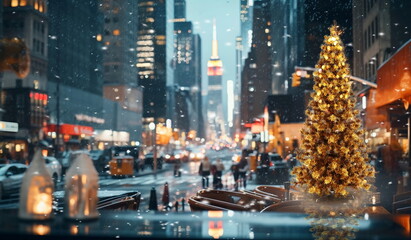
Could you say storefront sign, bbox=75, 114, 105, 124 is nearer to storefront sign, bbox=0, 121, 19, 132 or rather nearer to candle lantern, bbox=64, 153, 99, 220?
storefront sign, bbox=0, 121, 19, 132

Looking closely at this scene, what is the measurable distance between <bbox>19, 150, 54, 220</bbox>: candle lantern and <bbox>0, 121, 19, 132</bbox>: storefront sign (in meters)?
39.5

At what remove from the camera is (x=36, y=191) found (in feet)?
11.8

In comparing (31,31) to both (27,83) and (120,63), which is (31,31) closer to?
(27,83)

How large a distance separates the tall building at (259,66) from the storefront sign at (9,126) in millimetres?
78490

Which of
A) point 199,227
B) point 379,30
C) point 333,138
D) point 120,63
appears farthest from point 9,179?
point 120,63

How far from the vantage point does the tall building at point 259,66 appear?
125 meters

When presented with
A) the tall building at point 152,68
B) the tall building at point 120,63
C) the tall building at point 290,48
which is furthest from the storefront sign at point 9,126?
the tall building at point 152,68

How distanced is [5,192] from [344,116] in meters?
13.3

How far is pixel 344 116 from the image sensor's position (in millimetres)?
9523

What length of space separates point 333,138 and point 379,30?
28.4m

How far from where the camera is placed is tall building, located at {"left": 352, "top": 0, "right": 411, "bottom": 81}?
1300 inches

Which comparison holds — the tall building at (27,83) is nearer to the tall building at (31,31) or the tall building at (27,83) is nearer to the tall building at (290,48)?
the tall building at (31,31)

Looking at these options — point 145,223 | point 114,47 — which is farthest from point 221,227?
point 114,47

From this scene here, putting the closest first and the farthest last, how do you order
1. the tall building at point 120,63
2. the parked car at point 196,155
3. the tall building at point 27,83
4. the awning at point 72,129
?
1. the tall building at point 27,83
2. the awning at point 72,129
3. the parked car at point 196,155
4. the tall building at point 120,63
